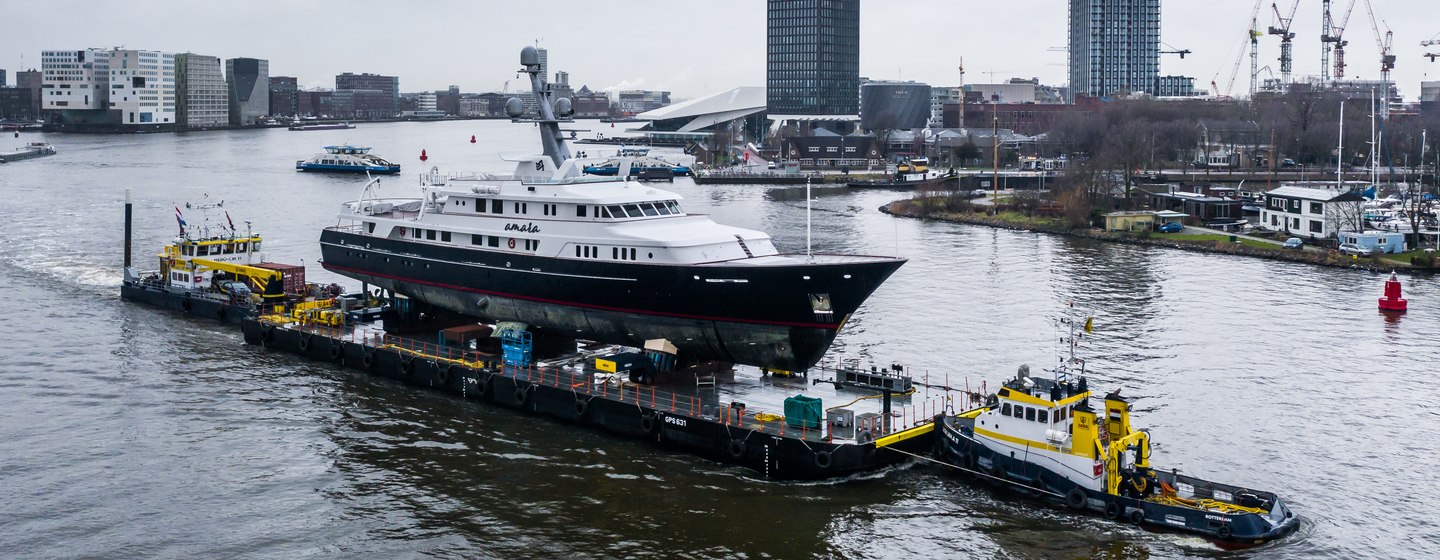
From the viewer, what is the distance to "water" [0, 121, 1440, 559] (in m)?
23.8

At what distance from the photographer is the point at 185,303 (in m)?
46.5

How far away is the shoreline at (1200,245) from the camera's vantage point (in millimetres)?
58219

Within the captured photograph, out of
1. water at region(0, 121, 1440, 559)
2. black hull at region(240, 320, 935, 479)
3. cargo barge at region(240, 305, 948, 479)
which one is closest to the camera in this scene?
water at region(0, 121, 1440, 559)

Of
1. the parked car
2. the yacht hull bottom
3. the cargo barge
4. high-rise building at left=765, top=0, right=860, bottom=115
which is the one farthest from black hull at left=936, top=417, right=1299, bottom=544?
high-rise building at left=765, top=0, right=860, bottom=115

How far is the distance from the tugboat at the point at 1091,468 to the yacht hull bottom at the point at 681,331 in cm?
633

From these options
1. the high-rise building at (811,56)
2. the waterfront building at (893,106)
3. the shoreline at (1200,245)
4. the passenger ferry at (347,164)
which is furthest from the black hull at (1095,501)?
the high-rise building at (811,56)

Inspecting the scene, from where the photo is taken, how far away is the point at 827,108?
194125 millimetres

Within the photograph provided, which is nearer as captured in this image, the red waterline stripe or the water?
the water

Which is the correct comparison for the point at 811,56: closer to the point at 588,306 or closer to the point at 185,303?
the point at 185,303

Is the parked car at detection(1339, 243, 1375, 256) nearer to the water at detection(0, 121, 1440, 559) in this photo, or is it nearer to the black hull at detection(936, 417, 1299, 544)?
the water at detection(0, 121, 1440, 559)

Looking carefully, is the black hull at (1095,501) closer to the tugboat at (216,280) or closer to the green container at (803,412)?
the green container at (803,412)

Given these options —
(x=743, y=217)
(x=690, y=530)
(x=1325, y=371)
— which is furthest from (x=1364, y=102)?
(x=690, y=530)

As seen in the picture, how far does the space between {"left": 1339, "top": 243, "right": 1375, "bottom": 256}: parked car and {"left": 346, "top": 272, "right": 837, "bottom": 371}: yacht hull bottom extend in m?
39.4

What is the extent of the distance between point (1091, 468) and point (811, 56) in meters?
173
